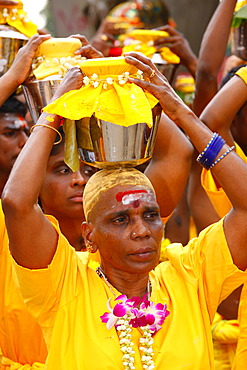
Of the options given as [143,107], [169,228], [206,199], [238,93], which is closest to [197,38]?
[169,228]

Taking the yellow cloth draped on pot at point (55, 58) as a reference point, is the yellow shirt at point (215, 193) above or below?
below

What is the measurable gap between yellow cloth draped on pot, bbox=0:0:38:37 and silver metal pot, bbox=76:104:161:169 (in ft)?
4.82

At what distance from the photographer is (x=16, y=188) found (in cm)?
322

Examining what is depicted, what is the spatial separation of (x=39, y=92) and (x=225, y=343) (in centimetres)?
192

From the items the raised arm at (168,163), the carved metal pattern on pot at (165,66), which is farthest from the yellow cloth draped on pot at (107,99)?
the carved metal pattern on pot at (165,66)

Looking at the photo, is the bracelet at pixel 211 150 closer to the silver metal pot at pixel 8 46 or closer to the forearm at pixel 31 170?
the forearm at pixel 31 170

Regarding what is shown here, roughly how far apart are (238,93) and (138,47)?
1.37m

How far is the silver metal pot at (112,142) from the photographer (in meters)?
3.29

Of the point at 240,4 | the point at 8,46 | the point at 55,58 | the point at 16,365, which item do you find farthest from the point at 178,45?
the point at 16,365

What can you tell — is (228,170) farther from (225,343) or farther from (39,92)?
(225,343)

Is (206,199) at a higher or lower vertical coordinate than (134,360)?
lower

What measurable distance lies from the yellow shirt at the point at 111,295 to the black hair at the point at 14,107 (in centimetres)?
163

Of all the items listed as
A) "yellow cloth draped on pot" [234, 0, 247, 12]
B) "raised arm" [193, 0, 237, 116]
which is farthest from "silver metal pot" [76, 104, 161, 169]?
"yellow cloth draped on pot" [234, 0, 247, 12]

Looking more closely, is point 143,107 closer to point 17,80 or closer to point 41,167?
point 41,167
